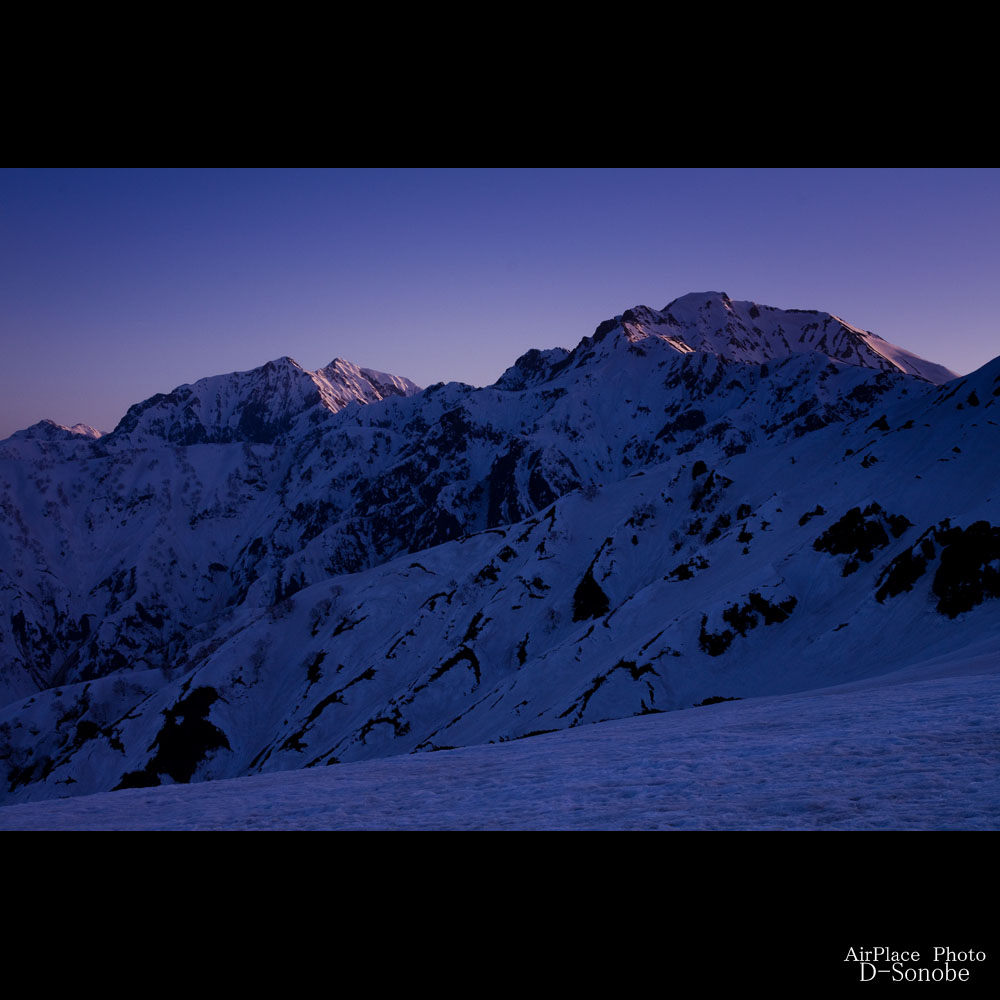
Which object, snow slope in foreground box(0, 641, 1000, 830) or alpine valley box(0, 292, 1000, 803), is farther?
alpine valley box(0, 292, 1000, 803)

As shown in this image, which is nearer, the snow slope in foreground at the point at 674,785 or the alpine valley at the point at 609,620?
the snow slope in foreground at the point at 674,785

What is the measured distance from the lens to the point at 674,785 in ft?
19.5

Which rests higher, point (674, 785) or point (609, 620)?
point (674, 785)

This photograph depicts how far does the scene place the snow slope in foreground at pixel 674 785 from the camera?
468 centimetres

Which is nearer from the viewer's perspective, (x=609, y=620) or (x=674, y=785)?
(x=674, y=785)

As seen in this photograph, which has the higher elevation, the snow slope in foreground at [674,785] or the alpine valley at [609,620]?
the snow slope in foreground at [674,785]

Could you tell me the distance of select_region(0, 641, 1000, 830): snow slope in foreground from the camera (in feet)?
15.4

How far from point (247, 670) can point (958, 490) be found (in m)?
95.1

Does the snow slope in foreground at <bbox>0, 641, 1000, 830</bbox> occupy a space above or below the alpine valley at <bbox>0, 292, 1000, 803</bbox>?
above
